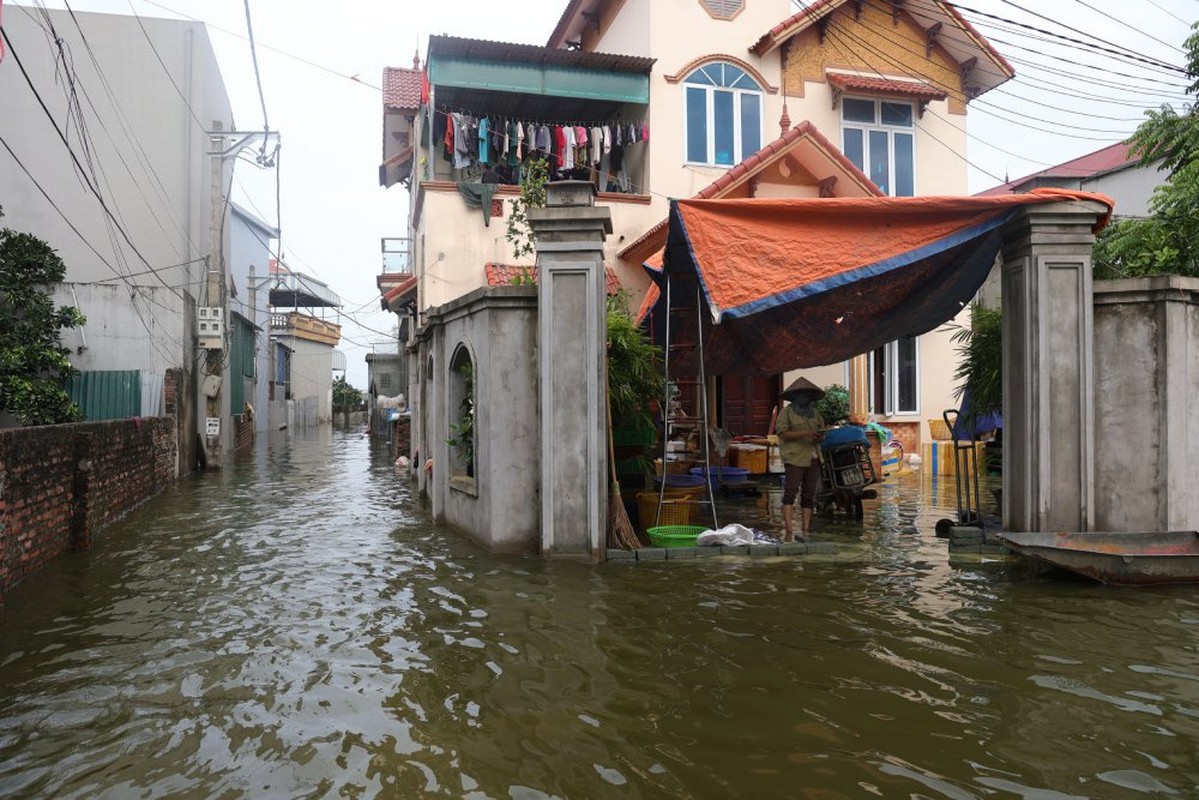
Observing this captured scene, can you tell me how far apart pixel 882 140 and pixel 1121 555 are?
13.9 meters

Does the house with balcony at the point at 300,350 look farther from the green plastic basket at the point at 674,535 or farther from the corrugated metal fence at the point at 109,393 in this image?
the green plastic basket at the point at 674,535

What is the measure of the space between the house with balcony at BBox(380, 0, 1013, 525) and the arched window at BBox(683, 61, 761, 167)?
0.03 m

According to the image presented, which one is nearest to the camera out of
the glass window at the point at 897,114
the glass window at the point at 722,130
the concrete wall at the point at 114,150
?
the glass window at the point at 722,130

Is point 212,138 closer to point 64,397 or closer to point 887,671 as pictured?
point 64,397

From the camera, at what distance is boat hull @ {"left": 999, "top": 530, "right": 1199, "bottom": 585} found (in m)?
6.44

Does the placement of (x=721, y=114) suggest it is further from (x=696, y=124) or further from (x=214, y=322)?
(x=214, y=322)

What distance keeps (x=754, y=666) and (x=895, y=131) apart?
1624cm

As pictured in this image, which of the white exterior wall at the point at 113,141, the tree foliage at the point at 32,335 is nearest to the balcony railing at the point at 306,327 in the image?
the white exterior wall at the point at 113,141

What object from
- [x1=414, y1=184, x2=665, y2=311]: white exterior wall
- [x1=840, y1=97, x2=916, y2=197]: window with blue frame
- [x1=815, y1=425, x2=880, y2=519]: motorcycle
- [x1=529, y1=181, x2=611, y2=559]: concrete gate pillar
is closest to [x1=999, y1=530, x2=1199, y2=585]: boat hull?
[x1=815, y1=425, x2=880, y2=519]: motorcycle

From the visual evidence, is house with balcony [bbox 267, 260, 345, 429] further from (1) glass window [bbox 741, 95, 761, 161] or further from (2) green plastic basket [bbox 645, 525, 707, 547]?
(2) green plastic basket [bbox 645, 525, 707, 547]

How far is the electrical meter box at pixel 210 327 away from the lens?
18672 millimetres

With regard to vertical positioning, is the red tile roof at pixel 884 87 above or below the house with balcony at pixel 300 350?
above

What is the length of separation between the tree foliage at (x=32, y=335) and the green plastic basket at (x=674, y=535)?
10916 mm

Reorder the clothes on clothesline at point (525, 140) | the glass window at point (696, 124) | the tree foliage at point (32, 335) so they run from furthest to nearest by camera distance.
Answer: the glass window at point (696, 124) → the clothes on clothesline at point (525, 140) → the tree foliage at point (32, 335)
